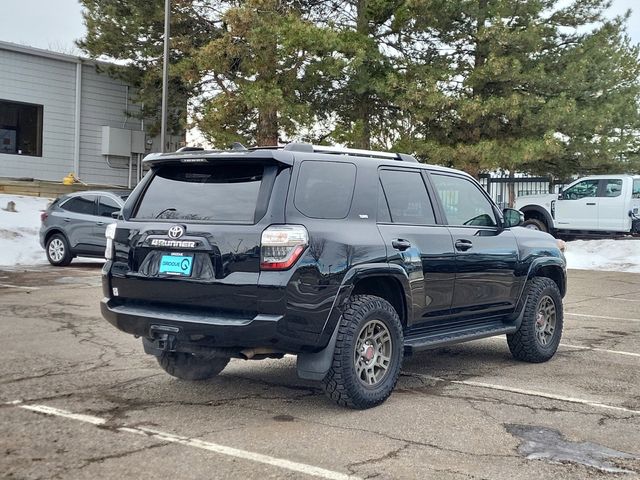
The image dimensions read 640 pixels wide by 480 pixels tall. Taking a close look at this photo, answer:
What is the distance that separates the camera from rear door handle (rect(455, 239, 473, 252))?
656 cm

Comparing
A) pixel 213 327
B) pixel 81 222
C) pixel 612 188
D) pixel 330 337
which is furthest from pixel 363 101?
pixel 213 327

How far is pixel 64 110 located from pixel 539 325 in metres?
22.1

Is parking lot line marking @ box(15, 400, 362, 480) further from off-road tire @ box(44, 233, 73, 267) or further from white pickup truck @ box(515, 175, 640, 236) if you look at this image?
white pickup truck @ box(515, 175, 640, 236)

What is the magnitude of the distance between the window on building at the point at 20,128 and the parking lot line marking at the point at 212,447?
2155cm

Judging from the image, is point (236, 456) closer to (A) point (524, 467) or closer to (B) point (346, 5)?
(A) point (524, 467)

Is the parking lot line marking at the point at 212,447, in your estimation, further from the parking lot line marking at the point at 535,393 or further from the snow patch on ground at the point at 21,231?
the snow patch on ground at the point at 21,231

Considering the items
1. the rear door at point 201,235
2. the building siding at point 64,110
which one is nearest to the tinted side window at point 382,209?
the rear door at point 201,235

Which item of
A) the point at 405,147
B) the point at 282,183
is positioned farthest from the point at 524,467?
the point at 405,147

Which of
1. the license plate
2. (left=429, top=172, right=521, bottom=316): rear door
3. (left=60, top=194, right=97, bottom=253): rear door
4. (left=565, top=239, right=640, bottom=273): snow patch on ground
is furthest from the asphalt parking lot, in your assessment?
(left=565, top=239, right=640, bottom=273): snow patch on ground

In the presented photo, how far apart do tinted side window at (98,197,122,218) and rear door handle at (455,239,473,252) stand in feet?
34.9

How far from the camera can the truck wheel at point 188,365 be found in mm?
6270

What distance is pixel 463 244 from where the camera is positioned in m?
6.63

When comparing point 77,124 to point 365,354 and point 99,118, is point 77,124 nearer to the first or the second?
point 99,118

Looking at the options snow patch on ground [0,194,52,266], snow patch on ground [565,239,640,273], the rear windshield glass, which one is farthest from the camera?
snow patch on ground [565,239,640,273]
